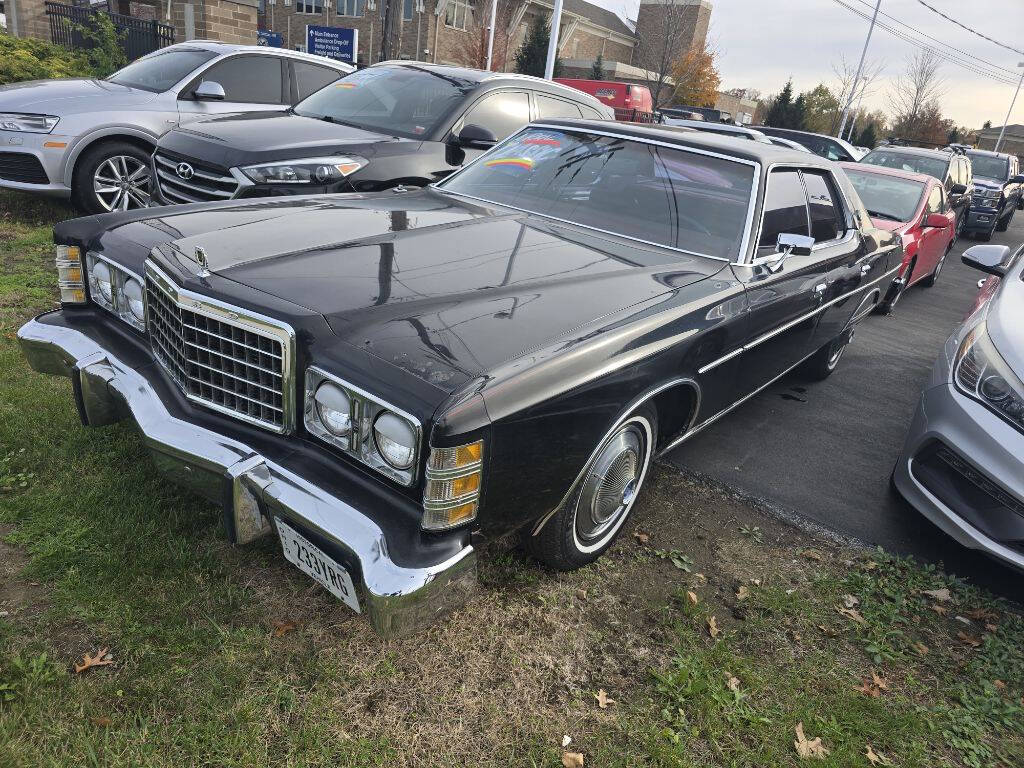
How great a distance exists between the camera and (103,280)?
3.07m

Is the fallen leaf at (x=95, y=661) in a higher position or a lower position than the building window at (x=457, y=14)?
lower

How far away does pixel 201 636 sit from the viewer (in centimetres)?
238

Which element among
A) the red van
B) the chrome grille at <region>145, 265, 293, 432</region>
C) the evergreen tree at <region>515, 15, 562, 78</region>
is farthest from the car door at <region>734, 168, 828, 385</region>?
the evergreen tree at <region>515, 15, 562, 78</region>

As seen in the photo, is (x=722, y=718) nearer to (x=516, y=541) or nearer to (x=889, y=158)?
(x=516, y=541)

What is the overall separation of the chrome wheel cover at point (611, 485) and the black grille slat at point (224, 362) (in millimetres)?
1146

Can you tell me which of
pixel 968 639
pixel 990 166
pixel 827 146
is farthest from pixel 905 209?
pixel 990 166

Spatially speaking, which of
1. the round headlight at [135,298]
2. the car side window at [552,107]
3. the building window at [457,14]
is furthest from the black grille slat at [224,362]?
the building window at [457,14]

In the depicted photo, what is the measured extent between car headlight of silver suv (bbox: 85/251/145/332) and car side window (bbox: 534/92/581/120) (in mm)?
4483

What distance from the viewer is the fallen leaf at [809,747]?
91.0 inches

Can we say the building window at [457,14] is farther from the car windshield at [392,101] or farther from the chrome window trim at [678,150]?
the chrome window trim at [678,150]

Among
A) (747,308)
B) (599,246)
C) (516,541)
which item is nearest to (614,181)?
(599,246)

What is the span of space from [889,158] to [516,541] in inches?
447

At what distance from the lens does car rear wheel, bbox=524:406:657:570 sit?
266cm

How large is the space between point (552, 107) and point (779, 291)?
3.82 metres
